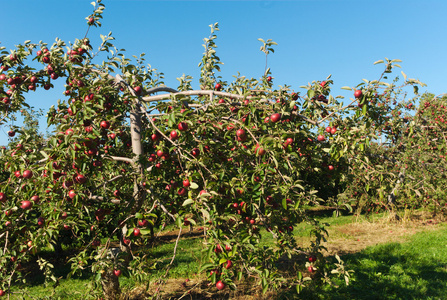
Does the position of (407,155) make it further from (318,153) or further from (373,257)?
(318,153)

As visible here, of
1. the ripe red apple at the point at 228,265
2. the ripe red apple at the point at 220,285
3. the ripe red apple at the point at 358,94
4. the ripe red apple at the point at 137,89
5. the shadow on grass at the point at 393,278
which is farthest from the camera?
the shadow on grass at the point at 393,278

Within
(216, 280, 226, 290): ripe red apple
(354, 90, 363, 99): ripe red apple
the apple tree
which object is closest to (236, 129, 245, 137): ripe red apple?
the apple tree

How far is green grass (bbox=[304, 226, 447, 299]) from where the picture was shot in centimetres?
530

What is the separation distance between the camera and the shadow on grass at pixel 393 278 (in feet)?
17.3

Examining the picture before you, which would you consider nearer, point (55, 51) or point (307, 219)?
point (307, 219)

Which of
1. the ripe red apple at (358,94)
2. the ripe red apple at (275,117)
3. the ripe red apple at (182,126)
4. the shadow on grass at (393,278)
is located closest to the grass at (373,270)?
the shadow on grass at (393,278)

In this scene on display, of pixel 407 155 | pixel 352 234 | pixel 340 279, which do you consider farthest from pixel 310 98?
pixel 407 155

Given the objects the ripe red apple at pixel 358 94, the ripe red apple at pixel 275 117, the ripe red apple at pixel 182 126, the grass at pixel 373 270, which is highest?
the ripe red apple at pixel 358 94

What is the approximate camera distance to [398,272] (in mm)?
6242

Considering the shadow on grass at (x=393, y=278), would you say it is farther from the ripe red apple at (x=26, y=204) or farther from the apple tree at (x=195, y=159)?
the ripe red apple at (x=26, y=204)

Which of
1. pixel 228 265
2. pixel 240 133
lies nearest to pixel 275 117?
pixel 240 133

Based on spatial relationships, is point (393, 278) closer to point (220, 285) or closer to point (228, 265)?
point (220, 285)

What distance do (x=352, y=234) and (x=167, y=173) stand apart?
28.2ft

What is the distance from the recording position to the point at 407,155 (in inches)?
435
